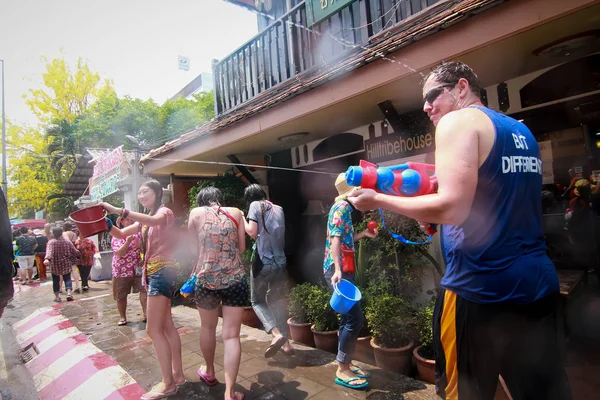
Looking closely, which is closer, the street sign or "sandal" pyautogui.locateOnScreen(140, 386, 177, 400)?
"sandal" pyautogui.locateOnScreen(140, 386, 177, 400)

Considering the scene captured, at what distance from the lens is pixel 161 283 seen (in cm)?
312

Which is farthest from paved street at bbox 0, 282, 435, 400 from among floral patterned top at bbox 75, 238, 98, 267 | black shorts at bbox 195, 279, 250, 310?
floral patterned top at bbox 75, 238, 98, 267

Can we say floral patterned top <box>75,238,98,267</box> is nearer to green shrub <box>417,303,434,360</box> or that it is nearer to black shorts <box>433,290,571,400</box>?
green shrub <box>417,303,434,360</box>

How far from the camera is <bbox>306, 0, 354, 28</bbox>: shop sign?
4.83 metres

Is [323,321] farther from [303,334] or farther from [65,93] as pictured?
[65,93]

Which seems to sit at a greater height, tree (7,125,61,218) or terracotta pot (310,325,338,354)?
tree (7,125,61,218)

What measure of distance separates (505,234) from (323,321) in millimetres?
3218

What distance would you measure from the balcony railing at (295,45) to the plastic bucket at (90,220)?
3.27 metres

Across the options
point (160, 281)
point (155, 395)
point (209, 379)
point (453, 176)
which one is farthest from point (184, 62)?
point (453, 176)

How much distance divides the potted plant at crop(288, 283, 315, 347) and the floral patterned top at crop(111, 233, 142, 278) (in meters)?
2.69

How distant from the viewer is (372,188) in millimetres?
1558

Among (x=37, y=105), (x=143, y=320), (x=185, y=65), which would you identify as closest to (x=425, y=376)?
(x=143, y=320)

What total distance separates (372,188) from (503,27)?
185 cm

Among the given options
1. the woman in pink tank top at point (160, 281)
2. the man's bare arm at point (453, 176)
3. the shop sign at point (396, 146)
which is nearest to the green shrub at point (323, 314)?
the woman in pink tank top at point (160, 281)
